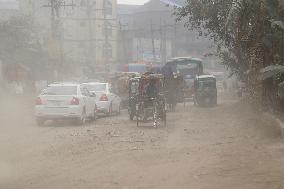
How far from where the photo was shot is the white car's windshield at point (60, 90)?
2000cm

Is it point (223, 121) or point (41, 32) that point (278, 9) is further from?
point (41, 32)

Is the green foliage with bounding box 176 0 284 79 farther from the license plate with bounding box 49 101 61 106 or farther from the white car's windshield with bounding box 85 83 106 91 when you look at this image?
the white car's windshield with bounding box 85 83 106 91

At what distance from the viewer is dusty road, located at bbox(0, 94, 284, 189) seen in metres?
8.76

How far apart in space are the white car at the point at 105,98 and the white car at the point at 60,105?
3.97 metres

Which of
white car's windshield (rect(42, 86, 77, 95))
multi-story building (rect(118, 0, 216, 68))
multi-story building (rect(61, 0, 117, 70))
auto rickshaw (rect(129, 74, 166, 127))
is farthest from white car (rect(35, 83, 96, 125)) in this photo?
multi-story building (rect(61, 0, 117, 70))

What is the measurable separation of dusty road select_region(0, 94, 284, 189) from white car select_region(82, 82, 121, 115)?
5.95 metres

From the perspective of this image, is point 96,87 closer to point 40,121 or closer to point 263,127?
point 40,121

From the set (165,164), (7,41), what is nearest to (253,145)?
(165,164)

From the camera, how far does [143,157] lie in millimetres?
11484

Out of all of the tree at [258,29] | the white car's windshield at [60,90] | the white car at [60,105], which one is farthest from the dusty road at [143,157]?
the tree at [258,29]

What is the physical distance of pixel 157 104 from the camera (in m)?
18.8

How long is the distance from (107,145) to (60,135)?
297 centimetres

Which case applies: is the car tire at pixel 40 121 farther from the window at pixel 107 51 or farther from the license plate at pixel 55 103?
the window at pixel 107 51

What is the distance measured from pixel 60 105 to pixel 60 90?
87 cm
